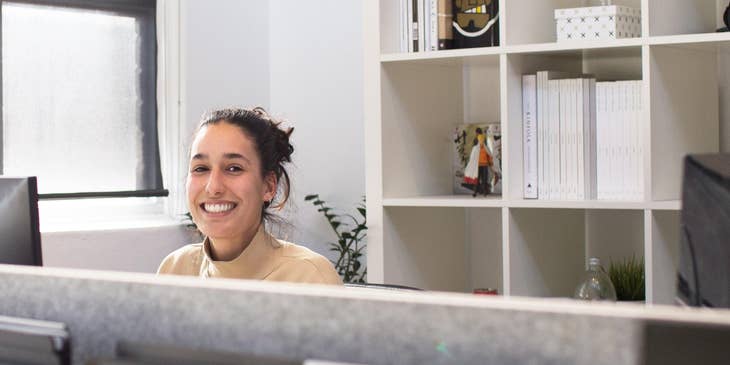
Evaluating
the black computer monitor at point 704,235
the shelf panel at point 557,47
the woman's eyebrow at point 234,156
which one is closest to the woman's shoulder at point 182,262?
the woman's eyebrow at point 234,156

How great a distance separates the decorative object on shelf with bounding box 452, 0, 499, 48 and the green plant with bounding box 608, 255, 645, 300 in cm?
73

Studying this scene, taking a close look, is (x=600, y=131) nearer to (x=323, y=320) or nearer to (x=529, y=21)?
(x=529, y=21)

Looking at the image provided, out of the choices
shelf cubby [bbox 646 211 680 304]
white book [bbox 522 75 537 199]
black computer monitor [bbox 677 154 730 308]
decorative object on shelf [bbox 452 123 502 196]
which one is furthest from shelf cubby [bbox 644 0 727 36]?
black computer monitor [bbox 677 154 730 308]

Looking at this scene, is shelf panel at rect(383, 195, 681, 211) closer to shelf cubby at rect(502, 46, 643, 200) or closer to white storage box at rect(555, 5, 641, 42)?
shelf cubby at rect(502, 46, 643, 200)

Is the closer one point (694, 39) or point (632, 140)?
point (694, 39)

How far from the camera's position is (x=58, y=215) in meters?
3.99

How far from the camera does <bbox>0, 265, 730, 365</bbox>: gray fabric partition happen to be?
44 cm

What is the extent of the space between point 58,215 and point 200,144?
81.3 inches

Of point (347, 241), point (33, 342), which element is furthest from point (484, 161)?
point (33, 342)

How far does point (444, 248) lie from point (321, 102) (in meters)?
1.24

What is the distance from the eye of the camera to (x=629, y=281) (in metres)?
2.92

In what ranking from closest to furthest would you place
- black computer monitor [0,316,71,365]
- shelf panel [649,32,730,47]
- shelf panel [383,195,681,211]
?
black computer monitor [0,316,71,365] → shelf panel [649,32,730,47] → shelf panel [383,195,681,211]

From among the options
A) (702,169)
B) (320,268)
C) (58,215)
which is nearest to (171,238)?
(58,215)

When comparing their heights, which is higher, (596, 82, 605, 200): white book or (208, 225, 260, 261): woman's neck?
(596, 82, 605, 200): white book
